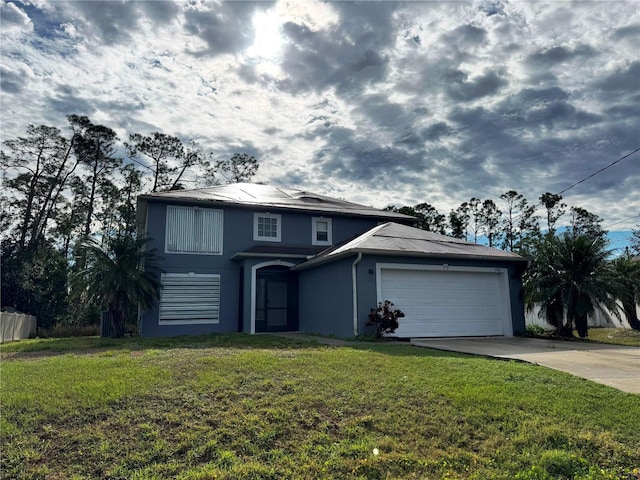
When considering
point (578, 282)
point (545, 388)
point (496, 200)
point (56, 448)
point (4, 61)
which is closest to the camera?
point (56, 448)

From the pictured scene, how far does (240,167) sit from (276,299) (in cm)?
2006

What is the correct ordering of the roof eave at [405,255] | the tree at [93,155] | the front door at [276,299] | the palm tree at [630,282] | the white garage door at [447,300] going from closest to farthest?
the roof eave at [405,255], the white garage door at [447,300], the palm tree at [630,282], the front door at [276,299], the tree at [93,155]

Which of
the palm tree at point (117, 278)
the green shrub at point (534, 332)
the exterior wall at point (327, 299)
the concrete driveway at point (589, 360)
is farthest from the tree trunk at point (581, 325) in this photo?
the palm tree at point (117, 278)

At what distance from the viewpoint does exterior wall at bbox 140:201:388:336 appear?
585 inches

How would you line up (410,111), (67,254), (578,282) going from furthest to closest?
(67,254) < (410,111) < (578,282)

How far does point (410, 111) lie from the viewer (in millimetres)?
14977

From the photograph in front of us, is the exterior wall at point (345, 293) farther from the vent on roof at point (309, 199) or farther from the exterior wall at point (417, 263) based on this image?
the vent on roof at point (309, 199)

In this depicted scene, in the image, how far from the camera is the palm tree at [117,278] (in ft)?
43.5

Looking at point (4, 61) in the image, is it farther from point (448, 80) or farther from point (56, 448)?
point (448, 80)

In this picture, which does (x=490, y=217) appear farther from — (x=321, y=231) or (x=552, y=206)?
(x=321, y=231)

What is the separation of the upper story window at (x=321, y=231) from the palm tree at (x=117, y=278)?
20.6ft

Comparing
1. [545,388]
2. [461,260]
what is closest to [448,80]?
[461,260]

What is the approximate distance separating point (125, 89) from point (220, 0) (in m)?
4.51

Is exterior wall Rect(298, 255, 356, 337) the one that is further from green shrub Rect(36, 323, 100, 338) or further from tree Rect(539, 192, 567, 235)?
tree Rect(539, 192, 567, 235)
